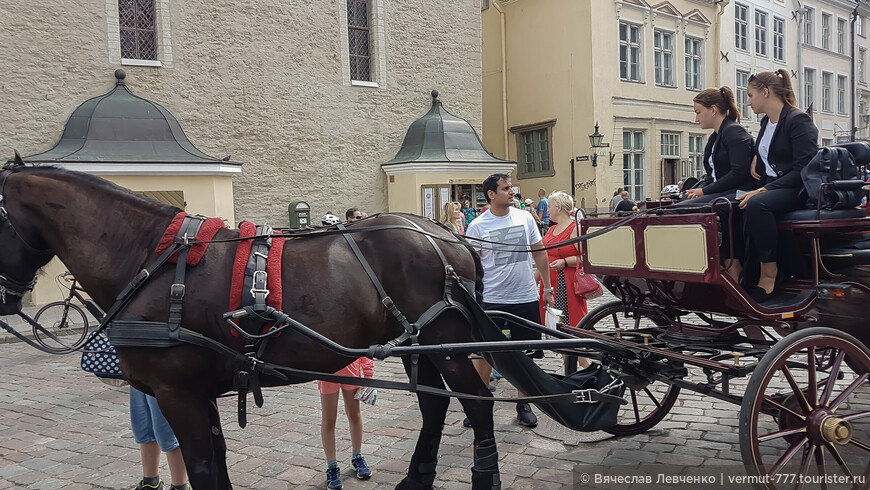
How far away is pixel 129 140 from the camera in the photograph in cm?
1420

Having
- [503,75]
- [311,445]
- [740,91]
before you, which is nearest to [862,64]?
[740,91]

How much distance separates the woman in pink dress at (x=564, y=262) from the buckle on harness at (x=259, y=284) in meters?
3.69

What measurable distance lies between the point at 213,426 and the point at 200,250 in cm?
102

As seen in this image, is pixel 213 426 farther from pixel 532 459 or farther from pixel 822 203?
pixel 822 203

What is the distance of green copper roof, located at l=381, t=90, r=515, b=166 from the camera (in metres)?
18.5

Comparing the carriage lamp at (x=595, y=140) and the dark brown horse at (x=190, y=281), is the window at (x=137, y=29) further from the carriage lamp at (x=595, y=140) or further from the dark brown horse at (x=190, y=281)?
the dark brown horse at (x=190, y=281)

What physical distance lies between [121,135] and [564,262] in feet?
37.8

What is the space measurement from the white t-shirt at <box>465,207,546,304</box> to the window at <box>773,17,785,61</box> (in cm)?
2934

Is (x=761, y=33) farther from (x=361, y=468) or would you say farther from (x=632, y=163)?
(x=361, y=468)

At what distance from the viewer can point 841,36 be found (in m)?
34.2

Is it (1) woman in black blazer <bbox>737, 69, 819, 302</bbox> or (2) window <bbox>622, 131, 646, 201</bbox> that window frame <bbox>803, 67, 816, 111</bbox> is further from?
(1) woman in black blazer <bbox>737, 69, 819, 302</bbox>

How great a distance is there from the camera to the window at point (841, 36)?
33.8m

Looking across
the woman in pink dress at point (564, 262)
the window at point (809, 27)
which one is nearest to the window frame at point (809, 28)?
the window at point (809, 27)

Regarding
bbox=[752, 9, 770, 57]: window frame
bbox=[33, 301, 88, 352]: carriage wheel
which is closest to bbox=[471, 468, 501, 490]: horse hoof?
bbox=[33, 301, 88, 352]: carriage wheel
